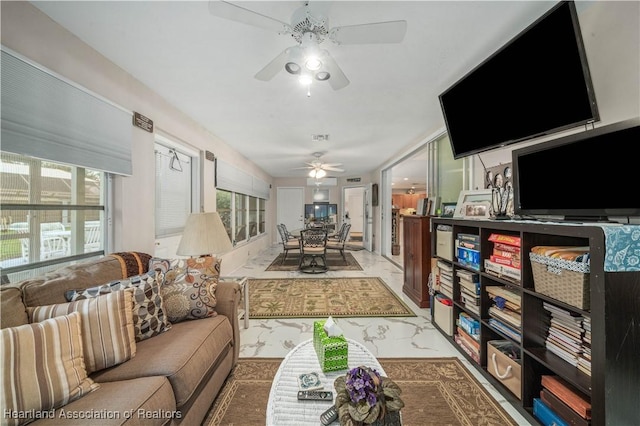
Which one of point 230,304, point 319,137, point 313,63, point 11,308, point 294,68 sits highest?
point 319,137

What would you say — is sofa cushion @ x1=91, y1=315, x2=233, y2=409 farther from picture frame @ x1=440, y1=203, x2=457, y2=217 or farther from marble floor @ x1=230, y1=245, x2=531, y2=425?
picture frame @ x1=440, y1=203, x2=457, y2=217

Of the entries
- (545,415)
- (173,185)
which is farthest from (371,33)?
(173,185)

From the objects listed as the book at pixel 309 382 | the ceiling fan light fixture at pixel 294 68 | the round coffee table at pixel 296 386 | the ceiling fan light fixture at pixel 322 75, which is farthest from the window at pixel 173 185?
the book at pixel 309 382

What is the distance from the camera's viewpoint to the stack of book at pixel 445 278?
2.37 meters

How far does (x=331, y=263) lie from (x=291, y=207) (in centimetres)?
369

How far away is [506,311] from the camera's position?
5.64 ft

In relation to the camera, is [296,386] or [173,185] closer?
[296,386]

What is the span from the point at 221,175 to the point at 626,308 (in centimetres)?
445

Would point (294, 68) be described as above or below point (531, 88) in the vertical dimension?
above

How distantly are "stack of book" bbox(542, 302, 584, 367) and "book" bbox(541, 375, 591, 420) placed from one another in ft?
0.42

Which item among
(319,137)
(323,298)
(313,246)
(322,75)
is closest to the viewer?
(322,75)

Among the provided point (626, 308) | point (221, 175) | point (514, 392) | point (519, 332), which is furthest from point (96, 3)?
point (514, 392)

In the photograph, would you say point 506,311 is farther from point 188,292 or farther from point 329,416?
point 188,292

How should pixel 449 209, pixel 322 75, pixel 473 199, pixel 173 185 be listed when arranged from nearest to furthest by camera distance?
pixel 322 75
pixel 473 199
pixel 449 209
pixel 173 185
